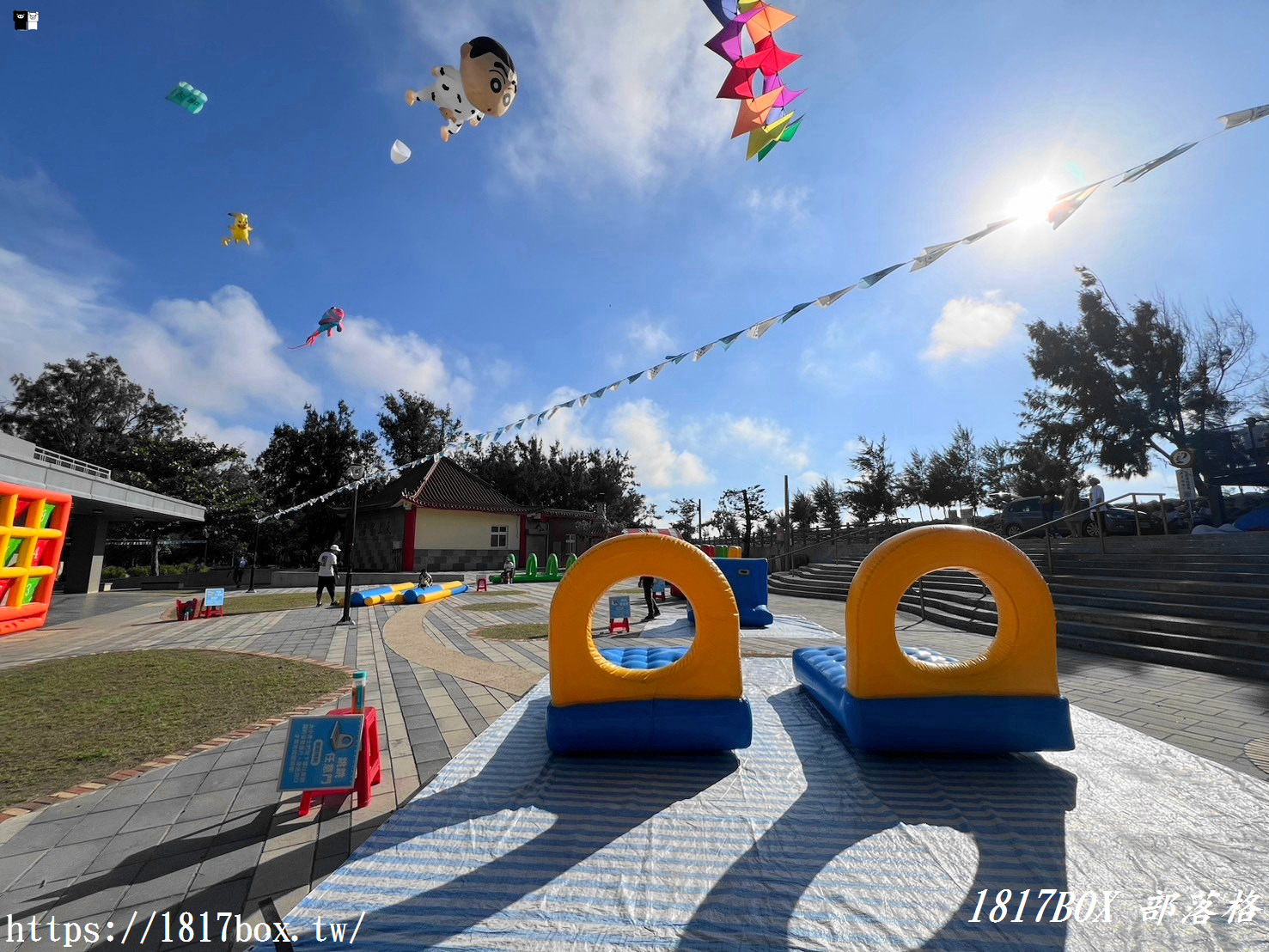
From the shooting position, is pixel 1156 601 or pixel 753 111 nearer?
pixel 753 111

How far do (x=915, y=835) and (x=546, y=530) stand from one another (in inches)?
1208

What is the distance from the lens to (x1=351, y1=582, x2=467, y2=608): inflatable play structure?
14.9 metres

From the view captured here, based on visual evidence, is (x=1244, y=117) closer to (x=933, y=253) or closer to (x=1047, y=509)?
(x=933, y=253)

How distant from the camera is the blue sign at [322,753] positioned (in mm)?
3455

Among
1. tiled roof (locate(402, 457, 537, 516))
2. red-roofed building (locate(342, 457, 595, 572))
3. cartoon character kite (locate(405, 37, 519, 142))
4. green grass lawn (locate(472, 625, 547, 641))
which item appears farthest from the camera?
tiled roof (locate(402, 457, 537, 516))

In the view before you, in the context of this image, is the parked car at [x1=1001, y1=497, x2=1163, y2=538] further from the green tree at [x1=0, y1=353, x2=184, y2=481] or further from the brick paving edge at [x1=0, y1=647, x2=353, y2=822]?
the green tree at [x1=0, y1=353, x2=184, y2=481]

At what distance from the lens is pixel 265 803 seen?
361 cm

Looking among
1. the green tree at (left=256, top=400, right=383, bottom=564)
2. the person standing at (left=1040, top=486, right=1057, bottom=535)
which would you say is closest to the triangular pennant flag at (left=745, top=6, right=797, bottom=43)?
the person standing at (left=1040, top=486, right=1057, bottom=535)

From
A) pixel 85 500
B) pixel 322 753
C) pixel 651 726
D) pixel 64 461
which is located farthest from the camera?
pixel 64 461

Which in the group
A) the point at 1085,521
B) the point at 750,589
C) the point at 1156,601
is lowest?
the point at 1156,601

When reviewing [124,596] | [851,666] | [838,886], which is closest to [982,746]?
[851,666]

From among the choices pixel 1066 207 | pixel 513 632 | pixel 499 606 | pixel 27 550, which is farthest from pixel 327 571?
pixel 1066 207

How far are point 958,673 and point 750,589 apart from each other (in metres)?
7.66

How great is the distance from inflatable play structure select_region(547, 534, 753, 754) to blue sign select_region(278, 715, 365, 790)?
1455mm
